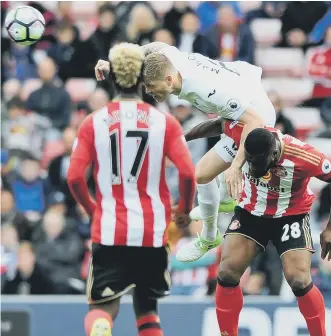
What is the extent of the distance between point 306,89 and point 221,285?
7.03 m

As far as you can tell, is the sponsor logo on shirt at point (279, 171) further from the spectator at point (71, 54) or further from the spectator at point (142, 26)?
the spectator at point (71, 54)

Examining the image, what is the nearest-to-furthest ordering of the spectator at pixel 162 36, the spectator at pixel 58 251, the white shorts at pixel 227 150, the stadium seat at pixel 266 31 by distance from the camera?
1. the white shorts at pixel 227 150
2. the spectator at pixel 58 251
3. the spectator at pixel 162 36
4. the stadium seat at pixel 266 31

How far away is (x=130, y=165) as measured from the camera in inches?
332

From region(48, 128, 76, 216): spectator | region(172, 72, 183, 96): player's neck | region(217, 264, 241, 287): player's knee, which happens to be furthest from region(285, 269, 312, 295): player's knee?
region(48, 128, 76, 216): spectator

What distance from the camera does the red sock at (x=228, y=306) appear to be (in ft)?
27.9

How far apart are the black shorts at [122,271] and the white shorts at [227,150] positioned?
2.60 feet

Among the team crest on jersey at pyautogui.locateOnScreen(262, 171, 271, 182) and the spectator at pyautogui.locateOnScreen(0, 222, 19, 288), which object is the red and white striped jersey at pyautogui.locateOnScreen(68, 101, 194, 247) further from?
the spectator at pyautogui.locateOnScreen(0, 222, 19, 288)

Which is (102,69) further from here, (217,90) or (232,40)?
(232,40)

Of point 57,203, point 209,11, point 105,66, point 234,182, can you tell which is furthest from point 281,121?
point 234,182

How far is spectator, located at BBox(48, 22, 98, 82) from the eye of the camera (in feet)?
49.0

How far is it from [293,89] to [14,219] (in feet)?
13.7

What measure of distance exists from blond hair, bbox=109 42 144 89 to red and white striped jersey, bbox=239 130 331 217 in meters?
1.00

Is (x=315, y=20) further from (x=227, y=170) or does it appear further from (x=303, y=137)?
(x=227, y=170)

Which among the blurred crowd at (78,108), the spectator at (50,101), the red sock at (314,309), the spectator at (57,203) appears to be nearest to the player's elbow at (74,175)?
the red sock at (314,309)
